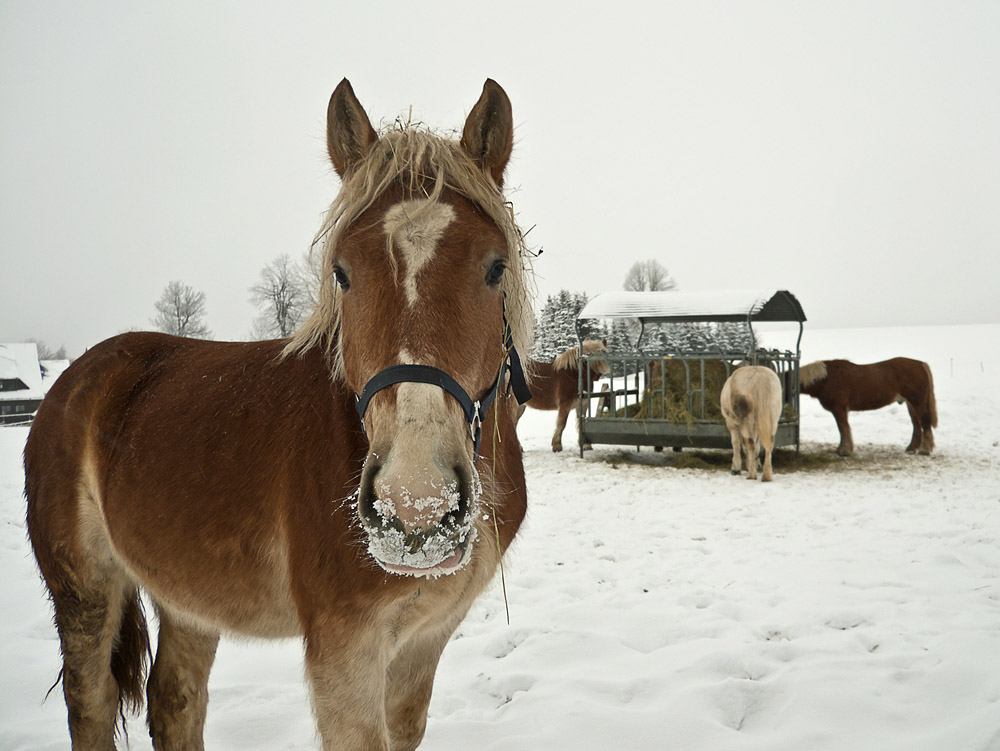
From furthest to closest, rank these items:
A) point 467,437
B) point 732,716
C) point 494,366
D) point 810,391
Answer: point 810,391, point 732,716, point 494,366, point 467,437

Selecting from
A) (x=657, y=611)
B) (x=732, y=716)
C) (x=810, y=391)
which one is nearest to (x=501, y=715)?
(x=732, y=716)

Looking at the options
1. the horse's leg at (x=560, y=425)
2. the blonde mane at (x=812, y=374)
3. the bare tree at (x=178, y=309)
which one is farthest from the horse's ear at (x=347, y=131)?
the blonde mane at (x=812, y=374)

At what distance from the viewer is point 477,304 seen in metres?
1.32

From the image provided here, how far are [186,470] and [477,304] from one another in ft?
3.49

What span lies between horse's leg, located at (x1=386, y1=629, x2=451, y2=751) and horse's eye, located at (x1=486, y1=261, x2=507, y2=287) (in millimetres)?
1130

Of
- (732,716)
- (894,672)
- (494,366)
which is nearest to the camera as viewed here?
(494,366)

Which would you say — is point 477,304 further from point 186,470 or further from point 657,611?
point 657,611

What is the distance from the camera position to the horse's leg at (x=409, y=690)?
1.84 meters

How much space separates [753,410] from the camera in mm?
7758

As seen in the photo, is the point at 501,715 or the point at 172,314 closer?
the point at 501,715

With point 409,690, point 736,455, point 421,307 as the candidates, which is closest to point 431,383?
point 421,307

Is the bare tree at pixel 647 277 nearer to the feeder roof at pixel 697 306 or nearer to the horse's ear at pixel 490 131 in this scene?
the feeder roof at pixel 697 306

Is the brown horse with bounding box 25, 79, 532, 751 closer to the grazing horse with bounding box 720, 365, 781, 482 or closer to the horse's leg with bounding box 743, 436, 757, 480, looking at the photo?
the grazing horse with bounding box 720, 365, 781, 482

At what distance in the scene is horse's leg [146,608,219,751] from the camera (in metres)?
2.10
